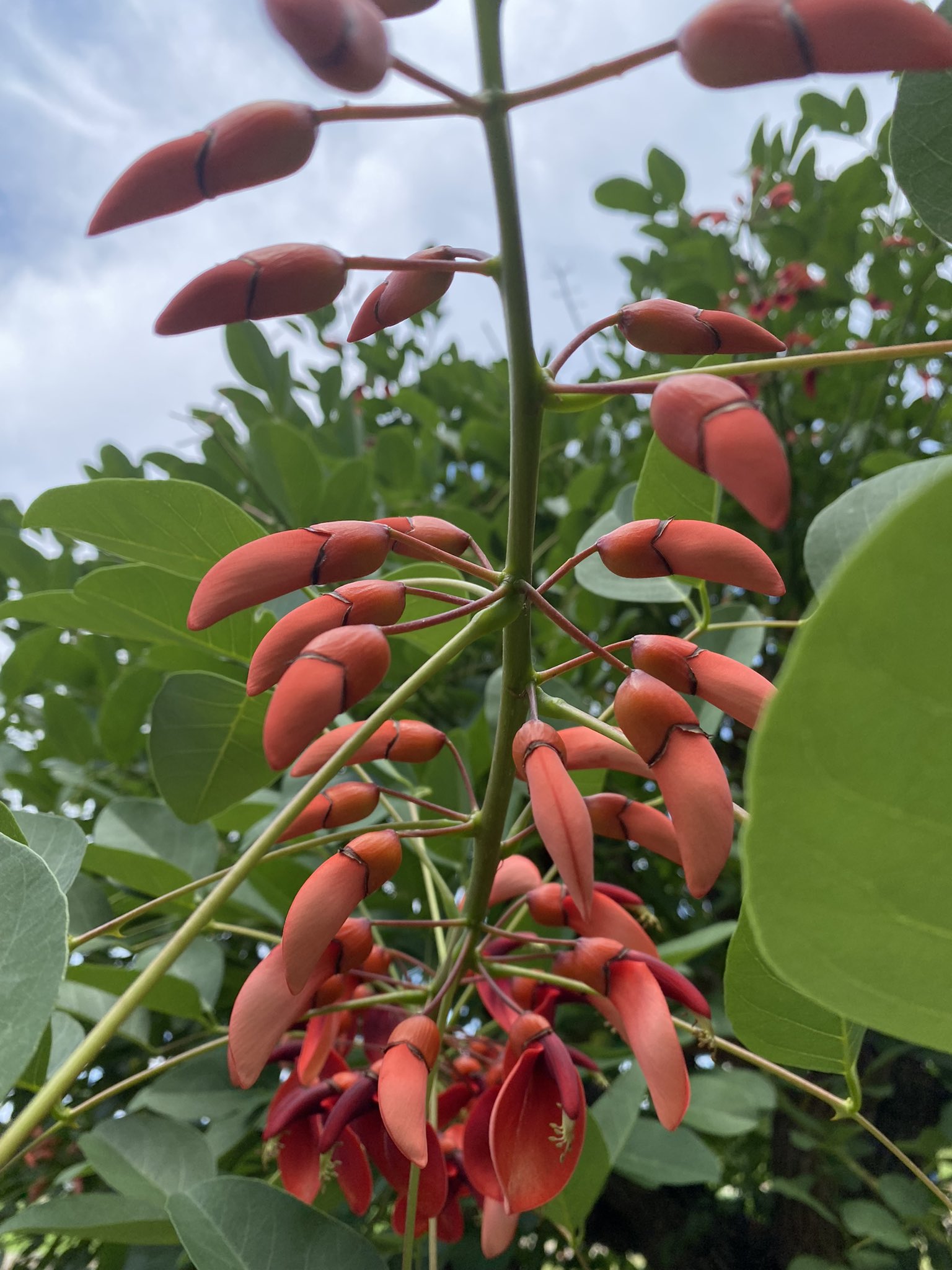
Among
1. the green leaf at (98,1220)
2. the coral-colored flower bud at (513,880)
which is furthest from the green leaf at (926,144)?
the green leaf at (98,1220)

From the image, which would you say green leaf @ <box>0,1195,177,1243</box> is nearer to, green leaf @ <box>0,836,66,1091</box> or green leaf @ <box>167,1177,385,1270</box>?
green leaf @ <box>167,1177,385,1270</box>

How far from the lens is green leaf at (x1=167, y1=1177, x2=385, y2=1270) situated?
22.1 inches

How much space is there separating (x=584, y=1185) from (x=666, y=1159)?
23 cm

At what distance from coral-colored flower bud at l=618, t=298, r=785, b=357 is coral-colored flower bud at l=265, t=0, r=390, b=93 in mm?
171

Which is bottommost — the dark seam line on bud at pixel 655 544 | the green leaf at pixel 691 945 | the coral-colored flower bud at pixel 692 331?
the green leaf at pixel 691 945

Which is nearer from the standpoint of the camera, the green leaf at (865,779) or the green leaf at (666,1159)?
the green leaf at (865,779)

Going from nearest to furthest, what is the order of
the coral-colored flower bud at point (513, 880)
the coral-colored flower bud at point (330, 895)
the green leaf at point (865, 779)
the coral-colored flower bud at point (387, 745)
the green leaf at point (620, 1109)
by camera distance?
the green leaf at point (865, 779), the coral-colored flower bud at point (330, 895), the coral-colored flower bud at point (387, 745), the coral-colored flower bud at point (513, 880), the green leaf at point (620, 1109)

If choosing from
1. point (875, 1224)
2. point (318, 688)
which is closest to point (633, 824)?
point (318, 688)

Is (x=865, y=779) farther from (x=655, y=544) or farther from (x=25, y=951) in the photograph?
(x=25, y=951)

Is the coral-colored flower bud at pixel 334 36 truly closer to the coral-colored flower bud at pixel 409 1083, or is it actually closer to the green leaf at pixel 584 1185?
the coral-colored flower bud at pixel 409 1083

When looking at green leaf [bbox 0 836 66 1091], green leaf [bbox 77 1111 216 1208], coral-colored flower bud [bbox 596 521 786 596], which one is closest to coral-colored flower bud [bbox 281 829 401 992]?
green leaf [bbox 0 836 66 1091]

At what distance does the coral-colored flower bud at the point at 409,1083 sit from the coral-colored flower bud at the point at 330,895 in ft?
0.32

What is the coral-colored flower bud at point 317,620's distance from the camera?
0.46 metres

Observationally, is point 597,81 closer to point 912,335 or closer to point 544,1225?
point 544,1225
